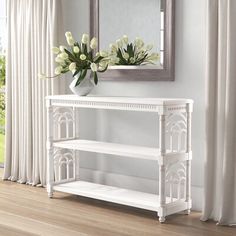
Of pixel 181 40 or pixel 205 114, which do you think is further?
pixel 181 40

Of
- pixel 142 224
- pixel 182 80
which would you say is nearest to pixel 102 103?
pixel 182 80

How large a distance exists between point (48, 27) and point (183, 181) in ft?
6.47

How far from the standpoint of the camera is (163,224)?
4414mm

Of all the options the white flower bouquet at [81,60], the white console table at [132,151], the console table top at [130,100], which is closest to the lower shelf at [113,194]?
the white console table at [132,151]

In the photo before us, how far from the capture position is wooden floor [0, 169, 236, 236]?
13.8 feet

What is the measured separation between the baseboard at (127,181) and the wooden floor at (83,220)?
0.17 metres

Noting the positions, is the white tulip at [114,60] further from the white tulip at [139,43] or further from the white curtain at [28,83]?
the white curtain at [28,83]

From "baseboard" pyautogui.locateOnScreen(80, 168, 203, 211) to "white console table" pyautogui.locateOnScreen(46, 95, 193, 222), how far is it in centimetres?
10

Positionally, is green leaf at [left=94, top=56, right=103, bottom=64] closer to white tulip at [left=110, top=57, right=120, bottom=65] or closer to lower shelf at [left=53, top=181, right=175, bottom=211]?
white tulip at [left=110, top=57, right=120, bottom=65]

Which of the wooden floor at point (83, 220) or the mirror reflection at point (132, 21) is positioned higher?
the mirror reflection at point (132, 21)

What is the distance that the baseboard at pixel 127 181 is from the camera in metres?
4.82

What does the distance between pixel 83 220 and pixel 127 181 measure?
887mm

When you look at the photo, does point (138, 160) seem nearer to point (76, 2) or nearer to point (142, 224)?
point (142, 224)

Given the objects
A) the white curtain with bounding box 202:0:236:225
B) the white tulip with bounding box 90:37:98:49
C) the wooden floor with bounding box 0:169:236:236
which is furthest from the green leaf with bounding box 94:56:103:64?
the wooden floor with bounding box 0:169:236:236
